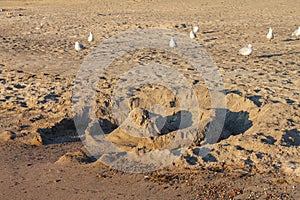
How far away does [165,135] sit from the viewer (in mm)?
5520

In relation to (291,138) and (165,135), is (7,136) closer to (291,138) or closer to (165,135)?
(165,135)

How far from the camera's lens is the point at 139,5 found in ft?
68.0

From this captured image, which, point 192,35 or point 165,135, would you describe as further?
point 192,35

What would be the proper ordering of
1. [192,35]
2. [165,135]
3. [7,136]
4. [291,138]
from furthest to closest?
[192,35]
[7,136]
[165,135]
[291,138]

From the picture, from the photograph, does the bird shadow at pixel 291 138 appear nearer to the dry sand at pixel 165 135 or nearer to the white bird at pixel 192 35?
the dry sand at pixel 165 135

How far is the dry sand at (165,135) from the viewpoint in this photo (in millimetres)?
4324

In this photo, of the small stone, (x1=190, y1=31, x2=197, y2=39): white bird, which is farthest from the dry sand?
(x1=190, y1=31, x2=197, y2=39): white bird

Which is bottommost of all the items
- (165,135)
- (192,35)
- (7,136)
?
(7,136)

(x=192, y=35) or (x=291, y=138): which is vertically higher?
(x=192, y=35)

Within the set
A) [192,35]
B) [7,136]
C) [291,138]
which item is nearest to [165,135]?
[291,138]

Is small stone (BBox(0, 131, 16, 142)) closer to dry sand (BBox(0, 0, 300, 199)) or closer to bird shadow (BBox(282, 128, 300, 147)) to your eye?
dry sand (BBox(0, 0, 300, 199))

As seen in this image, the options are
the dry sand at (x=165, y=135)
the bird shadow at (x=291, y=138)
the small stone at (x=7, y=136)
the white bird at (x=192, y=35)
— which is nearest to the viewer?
the dry sand at (x=165, y=135)

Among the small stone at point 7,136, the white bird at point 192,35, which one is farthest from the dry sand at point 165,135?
the white bird at point 192,35

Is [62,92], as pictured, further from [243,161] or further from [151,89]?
[243,161]
